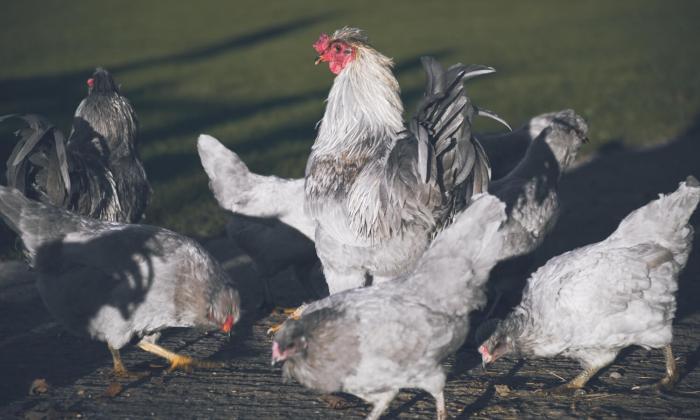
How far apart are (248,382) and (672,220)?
2890mm

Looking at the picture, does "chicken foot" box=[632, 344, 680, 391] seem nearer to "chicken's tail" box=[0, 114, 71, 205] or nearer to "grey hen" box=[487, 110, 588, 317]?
"grey hen" box=[487, 110, 588, 317]

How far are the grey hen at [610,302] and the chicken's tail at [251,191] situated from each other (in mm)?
2059

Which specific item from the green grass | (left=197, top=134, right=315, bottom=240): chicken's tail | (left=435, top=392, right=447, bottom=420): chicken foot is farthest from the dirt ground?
the green grass

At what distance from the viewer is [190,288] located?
214 inches

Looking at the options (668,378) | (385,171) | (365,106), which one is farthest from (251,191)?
(668,378)

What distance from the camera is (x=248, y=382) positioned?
17.8 feet

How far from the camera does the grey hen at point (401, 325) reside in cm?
455

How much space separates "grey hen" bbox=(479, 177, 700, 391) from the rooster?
902mm

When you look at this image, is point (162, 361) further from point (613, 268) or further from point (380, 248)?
point (613, 268)

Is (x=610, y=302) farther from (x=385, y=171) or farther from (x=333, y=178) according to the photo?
(x=333, y=178)

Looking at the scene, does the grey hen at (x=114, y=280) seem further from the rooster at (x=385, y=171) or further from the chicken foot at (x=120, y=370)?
the rooster at (x=385, y=171)

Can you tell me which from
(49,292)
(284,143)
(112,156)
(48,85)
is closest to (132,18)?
(48,85)

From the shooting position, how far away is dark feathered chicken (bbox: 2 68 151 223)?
6.33m

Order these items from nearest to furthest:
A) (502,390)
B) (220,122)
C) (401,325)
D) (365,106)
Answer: (401,325) → (502,390) → (365,106) → (220,122)
